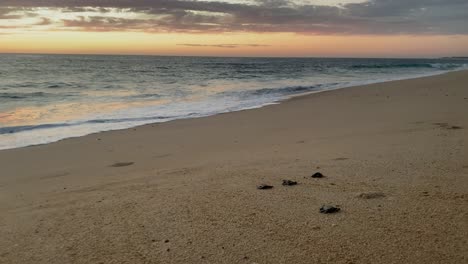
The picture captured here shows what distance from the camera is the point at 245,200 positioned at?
4.02 m

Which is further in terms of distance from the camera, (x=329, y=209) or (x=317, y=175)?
(x=317, y=175)

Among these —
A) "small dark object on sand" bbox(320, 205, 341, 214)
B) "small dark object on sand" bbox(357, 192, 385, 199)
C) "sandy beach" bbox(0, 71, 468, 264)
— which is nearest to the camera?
"sandy beach" bbox(0, 71, 468, 264)

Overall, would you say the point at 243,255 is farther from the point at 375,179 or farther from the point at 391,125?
the point at 391,125

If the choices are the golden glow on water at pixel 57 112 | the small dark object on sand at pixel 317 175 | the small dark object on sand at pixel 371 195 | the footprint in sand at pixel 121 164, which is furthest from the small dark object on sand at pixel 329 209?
the golden glow on water at pixel 57 112

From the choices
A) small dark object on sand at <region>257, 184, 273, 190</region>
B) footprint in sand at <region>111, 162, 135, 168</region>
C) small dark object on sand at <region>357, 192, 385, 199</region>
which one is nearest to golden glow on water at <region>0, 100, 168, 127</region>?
footprint in sand at <region>111, 162, 135, 168</region>

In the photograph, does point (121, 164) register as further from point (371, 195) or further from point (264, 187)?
point (371, 195)

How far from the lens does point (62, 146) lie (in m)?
8.19

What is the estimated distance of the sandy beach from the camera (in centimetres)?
302

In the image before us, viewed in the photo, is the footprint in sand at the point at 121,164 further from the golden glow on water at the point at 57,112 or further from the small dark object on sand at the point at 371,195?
the golden glow on water at the point at 57,112

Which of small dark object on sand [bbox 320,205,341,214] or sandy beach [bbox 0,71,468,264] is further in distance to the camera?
small dark object on sand [bbox 320,205,341,214]

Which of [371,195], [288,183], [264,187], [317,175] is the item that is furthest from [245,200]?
[371,195]

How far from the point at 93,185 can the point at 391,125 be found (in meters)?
5.82

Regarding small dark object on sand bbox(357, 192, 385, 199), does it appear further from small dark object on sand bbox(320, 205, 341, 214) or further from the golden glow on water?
the golden glow on water

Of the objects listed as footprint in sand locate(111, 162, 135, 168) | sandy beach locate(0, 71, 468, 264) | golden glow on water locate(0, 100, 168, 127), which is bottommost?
golden glow on water locate(0, 100, 168, 127)
